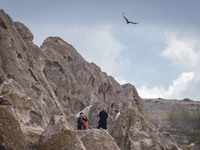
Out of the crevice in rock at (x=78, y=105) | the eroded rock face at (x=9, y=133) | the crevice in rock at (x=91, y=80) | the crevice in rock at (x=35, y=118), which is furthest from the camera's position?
the crevice in rock at (x=91, y=80)

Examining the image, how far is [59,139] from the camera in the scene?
9.36m

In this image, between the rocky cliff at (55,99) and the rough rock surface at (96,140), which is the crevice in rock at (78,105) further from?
the rough rock surface at (96,140)

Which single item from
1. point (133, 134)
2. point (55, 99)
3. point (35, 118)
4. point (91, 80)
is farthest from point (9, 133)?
point (91, 80)

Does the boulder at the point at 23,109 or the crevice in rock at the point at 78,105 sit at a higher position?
the crevice in rock at the point at 78,105

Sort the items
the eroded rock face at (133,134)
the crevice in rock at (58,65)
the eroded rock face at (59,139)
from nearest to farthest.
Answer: the eroded rock face at (59,139) → the eroded rock face at (133,134) → the crevice in rock at (58,65)

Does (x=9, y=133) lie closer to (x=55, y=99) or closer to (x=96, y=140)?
(x=96, y=140)

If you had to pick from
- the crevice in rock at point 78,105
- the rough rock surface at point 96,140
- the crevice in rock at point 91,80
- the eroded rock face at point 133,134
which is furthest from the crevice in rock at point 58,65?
the rough rock surface at point 96,140

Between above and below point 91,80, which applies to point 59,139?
below

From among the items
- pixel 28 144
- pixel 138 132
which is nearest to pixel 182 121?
pixel 138 132

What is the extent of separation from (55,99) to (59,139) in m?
24.2

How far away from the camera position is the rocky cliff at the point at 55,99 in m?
9.58

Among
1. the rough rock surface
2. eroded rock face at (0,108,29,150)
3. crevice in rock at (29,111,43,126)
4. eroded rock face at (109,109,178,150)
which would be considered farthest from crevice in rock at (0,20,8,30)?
eroded rock face at (0,108,29,150)

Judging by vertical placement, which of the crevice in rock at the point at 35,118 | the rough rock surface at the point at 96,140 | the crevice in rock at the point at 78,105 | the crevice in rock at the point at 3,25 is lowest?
the rough rock surface at the point at 96,140

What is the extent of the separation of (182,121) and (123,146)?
118888 mm
